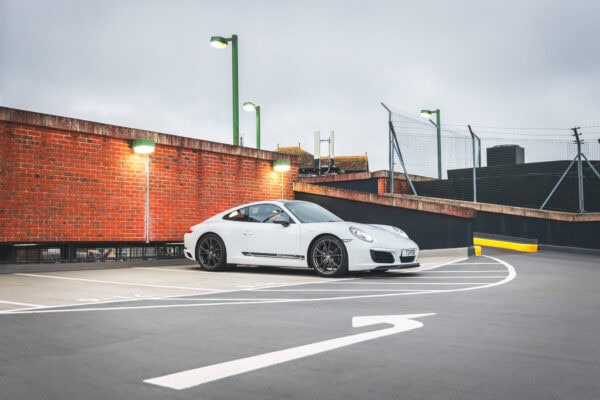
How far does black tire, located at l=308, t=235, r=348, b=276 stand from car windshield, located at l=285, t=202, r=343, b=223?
0.58m

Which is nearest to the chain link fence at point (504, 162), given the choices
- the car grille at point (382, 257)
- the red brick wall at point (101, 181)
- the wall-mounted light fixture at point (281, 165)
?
the wall-mounted light fixture at point (281, 165)

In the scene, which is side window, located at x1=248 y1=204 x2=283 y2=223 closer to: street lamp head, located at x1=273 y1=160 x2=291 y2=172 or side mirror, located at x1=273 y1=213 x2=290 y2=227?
side mirror, located at x1=273 y1=213 x2=290 y2=227

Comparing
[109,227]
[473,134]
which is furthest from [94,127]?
[473,134]

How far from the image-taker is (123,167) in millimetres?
12227

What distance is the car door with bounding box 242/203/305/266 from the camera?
1001cm

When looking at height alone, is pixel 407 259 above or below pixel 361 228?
below

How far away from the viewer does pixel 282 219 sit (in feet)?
33.6

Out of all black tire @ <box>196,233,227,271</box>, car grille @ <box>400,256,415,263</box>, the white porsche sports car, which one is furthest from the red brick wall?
car grille @ <box>400,256,415,263</box>

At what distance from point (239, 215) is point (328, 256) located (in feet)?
6.84

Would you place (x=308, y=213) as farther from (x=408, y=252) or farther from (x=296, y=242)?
(x=408, y=252)

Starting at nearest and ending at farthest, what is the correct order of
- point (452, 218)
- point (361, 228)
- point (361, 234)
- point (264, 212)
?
1. point (361, 234)
2. point (361, 228)
3. point (264, 212)
4. point (452, 218)

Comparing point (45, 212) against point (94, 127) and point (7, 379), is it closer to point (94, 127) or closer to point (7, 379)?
point (94, 127)

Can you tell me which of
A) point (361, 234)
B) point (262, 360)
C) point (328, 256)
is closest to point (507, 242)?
point (361, 234)

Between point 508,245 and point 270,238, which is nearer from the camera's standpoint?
point 270,238
